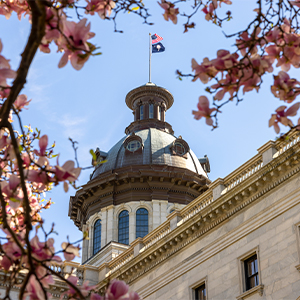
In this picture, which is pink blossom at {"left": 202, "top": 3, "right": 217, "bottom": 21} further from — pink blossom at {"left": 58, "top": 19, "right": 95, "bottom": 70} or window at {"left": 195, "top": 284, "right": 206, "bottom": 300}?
window at {"left": 195, "top": 284, "right": 206, "bottom": 300}

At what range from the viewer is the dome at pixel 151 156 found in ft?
169

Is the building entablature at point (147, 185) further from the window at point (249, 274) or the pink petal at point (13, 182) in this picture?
the pink petal at point (13, 182)

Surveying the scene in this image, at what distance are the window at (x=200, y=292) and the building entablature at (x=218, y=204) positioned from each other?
225cm

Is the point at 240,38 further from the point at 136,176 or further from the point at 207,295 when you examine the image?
the point at 136,176

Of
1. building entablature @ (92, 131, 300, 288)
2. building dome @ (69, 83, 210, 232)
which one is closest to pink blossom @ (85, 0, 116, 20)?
building entablature @ (92, 131, 300, 288)

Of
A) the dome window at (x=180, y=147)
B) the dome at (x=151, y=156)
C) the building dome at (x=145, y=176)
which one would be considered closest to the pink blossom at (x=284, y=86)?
the building dome at (x=145, y=176)

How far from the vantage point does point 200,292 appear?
2659cm

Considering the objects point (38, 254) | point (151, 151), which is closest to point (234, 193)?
point (38, 254)

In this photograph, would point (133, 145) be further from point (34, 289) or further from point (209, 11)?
point (34, 289)

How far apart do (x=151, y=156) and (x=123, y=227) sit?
686 cm

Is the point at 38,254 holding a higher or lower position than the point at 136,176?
lower

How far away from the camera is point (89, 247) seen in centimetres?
5053

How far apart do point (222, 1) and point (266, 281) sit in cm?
1604

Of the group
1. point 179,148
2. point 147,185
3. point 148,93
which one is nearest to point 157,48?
point 148,93
